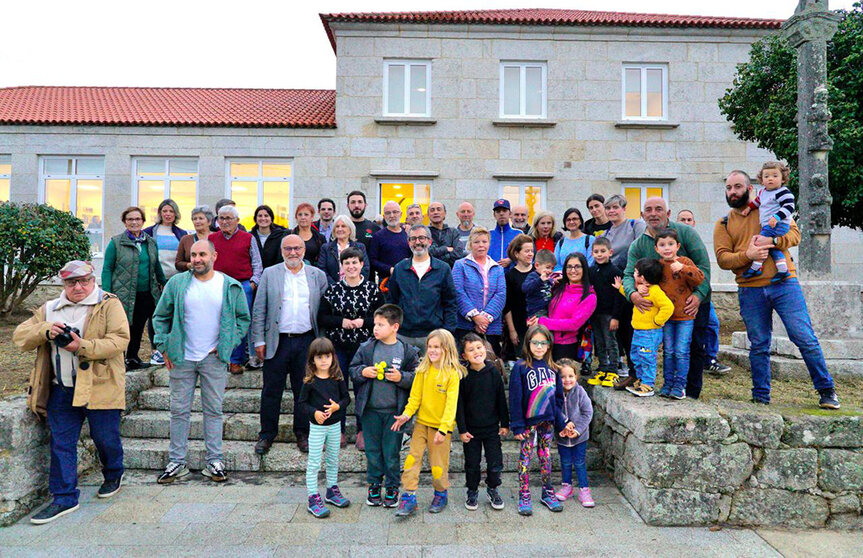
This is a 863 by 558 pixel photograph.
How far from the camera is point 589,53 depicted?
44.6ft

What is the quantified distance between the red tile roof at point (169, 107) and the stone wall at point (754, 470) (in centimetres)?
1142

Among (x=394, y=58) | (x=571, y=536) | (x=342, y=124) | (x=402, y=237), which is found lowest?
(x=571, y=536)

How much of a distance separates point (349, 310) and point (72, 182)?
12.3 m

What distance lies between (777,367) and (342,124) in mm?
10806

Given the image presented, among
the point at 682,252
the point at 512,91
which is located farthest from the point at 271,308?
the point at 512,91

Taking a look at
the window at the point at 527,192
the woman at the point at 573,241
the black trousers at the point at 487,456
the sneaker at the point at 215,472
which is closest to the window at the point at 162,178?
the window at the point at 527,192

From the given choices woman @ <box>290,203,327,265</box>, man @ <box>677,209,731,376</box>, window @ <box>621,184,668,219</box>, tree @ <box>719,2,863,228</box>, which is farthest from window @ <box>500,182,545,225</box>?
woman @ <box>290,203,327,265</box>

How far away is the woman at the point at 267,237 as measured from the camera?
631 cm

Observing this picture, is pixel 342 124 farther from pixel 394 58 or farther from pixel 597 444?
pixel 597 444

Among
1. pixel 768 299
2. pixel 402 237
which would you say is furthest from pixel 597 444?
pixel 402 237

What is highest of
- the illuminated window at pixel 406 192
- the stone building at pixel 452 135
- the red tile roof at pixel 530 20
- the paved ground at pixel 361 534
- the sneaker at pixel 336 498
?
the red tile roof at pixel 530 20

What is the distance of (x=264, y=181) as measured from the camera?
1357 cm

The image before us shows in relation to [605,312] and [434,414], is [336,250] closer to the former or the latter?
[434,414]

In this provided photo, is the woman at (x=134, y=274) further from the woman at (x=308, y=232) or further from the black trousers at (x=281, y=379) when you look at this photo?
the black trousers at (x=281, y=379)
